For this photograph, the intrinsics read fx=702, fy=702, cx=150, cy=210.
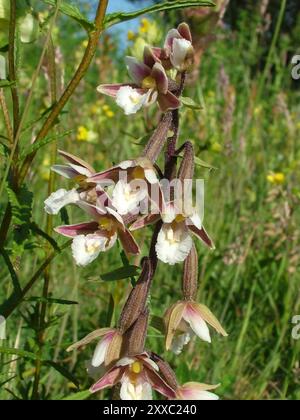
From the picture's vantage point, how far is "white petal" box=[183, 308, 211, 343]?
107cm

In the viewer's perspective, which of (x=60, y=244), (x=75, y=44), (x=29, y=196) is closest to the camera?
(x=29, y=196)

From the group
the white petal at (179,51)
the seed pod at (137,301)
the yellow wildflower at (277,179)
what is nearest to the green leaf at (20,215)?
the seed pod at (137,301)

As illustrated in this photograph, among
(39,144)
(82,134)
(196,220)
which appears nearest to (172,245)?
(196,220)

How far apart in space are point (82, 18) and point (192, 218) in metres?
0.37

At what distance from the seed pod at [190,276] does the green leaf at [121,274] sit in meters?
0.08

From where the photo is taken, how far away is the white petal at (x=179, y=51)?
40.8 inches

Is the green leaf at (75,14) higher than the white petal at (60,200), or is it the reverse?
the green leaf at (75,14)

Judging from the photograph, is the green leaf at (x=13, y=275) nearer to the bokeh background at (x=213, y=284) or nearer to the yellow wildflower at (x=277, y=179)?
the bokeh background at (x=213, y=284)

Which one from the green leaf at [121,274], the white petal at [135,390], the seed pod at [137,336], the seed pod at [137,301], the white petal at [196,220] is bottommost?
the white petal at [135,390]

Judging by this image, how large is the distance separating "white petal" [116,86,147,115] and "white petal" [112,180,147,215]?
0.40 ft

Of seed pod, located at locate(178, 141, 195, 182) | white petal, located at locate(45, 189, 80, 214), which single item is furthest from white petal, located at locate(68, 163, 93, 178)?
seed pod, located at locate(178, 141, 195, 182)
